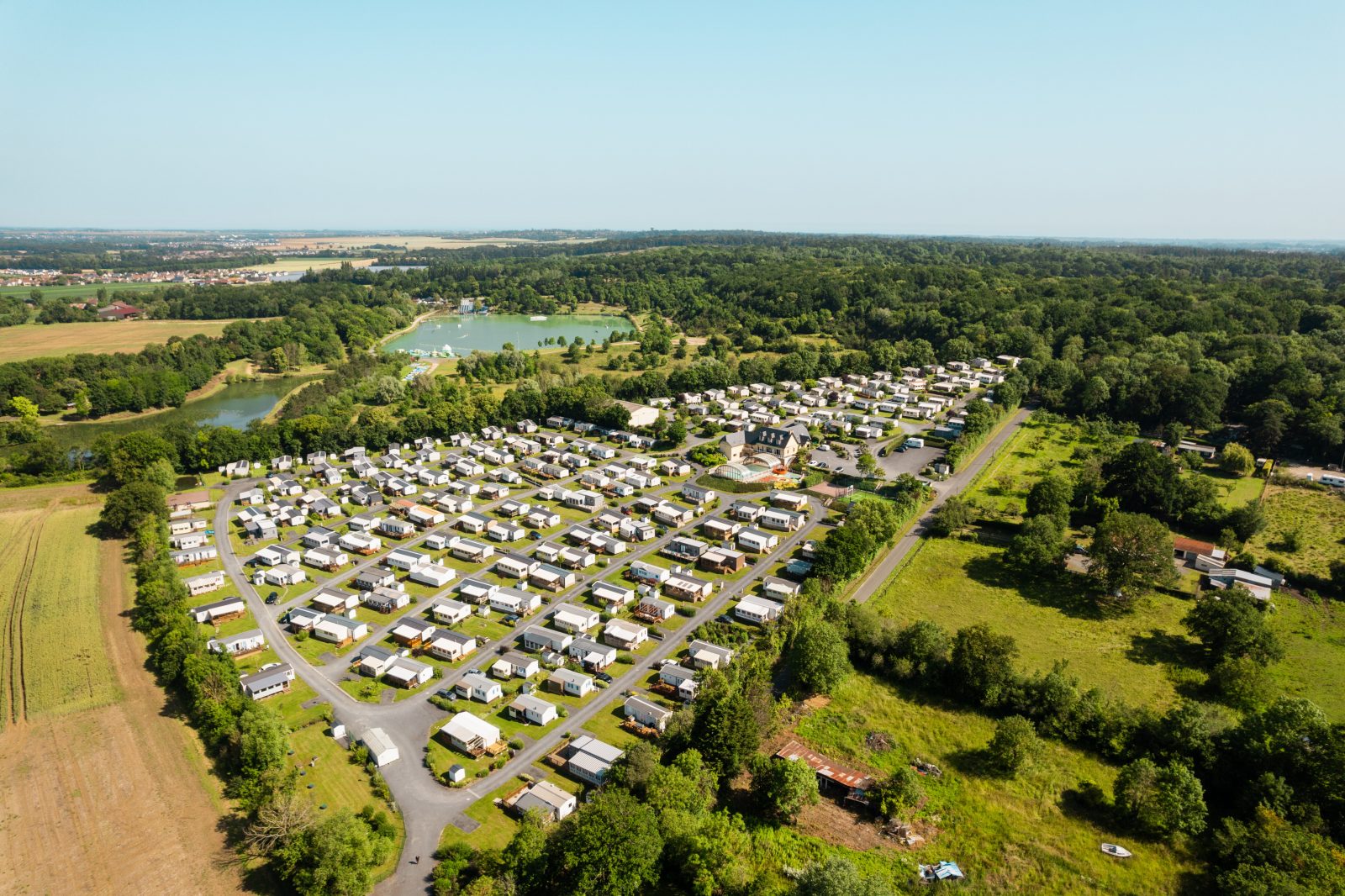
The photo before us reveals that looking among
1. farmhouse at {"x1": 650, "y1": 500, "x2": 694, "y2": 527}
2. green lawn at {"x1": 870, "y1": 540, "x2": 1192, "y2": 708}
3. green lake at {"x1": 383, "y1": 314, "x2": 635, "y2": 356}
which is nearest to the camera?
green lawn at {"x1": 870, "y1": 540, "x2": 1192, "y2": 708}

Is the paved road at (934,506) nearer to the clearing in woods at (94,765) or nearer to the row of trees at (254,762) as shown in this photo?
the row of trees at (254,762)

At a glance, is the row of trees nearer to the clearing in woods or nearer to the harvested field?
the clearing in woods

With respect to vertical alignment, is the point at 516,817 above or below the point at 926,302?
below

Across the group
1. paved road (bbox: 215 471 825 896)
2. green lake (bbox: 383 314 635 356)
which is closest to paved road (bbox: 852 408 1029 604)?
paved road (bbox: 215 471 825 896)

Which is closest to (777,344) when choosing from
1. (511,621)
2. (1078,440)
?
(1078,440)

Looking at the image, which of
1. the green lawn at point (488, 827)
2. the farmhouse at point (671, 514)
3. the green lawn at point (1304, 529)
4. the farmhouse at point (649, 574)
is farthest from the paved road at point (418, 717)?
the green lawn at point (1304, 529)

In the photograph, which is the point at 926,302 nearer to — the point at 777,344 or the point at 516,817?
the point at 777,344
